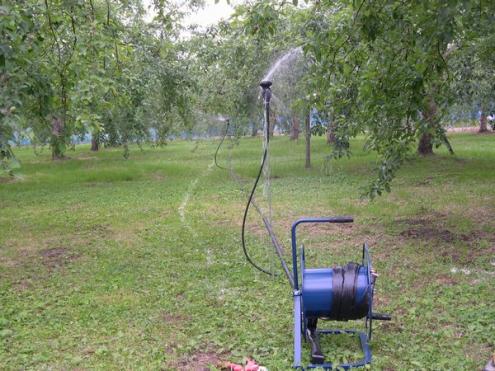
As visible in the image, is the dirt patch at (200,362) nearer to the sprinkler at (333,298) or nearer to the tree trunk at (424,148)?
the sprinkler at (333,298)

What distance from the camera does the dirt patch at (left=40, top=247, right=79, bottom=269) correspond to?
20.5 feet

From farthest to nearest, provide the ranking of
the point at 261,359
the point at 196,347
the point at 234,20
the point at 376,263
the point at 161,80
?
the point at 161,80 → the point at 376,263 → the point at 234,20 → the point at 196,347 → the point at 261,359

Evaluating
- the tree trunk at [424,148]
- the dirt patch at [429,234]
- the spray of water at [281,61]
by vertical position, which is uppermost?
the spray of water at [281,61]

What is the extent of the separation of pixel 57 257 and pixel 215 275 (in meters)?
2.19

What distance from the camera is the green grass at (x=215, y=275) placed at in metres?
3.73

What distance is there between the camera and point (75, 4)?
5.25 m

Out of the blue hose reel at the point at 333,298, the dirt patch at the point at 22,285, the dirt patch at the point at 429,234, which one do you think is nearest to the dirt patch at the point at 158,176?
the dirt patch at the point at 429,234

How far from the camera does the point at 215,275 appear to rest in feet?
17.9

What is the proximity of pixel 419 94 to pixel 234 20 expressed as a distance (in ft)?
7.08

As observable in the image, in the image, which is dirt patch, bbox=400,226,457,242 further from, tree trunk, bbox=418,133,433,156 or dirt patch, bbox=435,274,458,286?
tree trunk, bbox=418,133,433,156

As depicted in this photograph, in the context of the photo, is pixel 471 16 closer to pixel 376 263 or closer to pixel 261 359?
pixel 376 263

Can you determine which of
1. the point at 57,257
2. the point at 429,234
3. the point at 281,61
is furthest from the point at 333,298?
the point at 281,61

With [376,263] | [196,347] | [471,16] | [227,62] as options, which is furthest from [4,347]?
[227,62]

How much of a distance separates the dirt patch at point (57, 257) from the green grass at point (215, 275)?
0.08 feet
